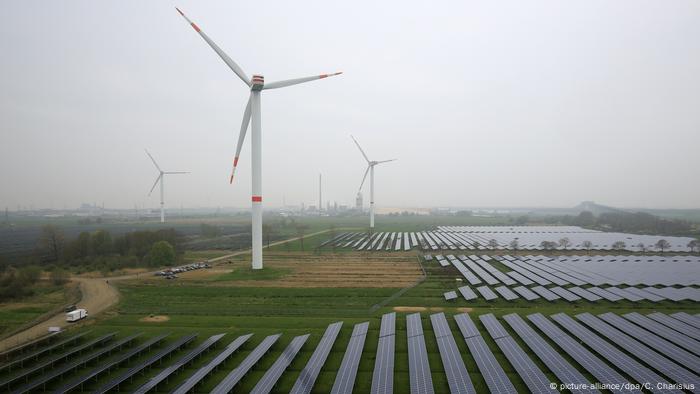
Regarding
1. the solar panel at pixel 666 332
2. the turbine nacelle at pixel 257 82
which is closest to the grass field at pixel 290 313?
the solar panel at pixel 666 332

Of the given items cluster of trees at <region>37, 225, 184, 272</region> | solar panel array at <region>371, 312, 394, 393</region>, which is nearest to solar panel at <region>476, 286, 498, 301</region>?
solar panel array at <region>371, 312, 394, 393</region>

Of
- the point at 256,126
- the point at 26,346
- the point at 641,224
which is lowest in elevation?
the point at 26,346

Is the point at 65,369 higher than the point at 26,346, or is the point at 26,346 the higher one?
the point at 65,369

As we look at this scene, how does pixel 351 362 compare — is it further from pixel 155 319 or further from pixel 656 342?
pixel 155 319

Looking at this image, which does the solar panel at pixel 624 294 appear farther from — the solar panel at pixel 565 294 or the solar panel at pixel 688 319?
the solar panel at pixel 688 319

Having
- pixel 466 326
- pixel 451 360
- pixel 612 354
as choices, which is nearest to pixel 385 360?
pixel 451 360

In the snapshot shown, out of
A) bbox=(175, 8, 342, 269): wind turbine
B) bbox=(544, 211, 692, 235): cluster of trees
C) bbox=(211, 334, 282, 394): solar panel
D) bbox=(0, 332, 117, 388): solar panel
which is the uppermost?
bbox=(175, 8, 342, 269): wind turbine

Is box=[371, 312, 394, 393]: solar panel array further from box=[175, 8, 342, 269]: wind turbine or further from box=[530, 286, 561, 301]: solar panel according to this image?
box=[175, 8, 342, 269]: wind turbine
